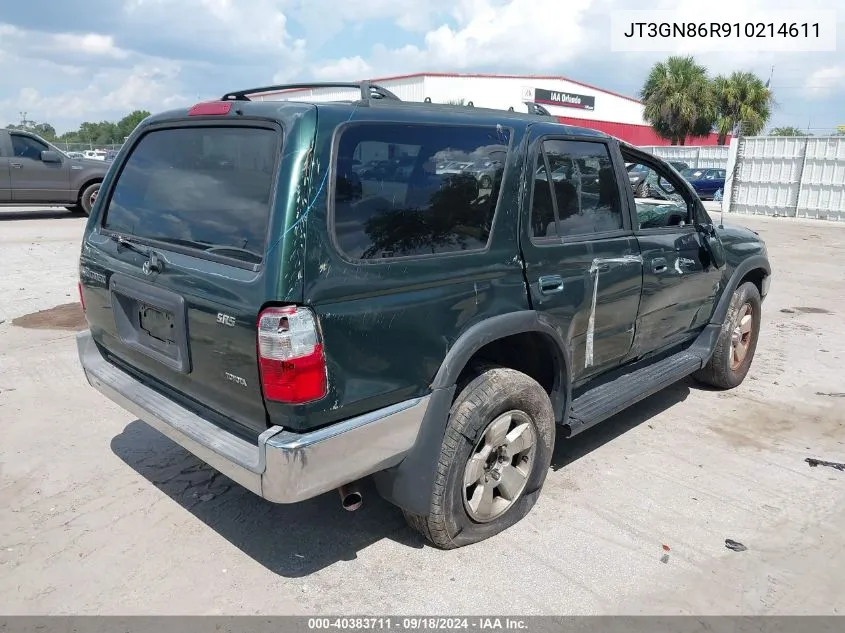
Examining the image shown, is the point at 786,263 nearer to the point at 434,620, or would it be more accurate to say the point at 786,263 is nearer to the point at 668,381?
the point at 668,381

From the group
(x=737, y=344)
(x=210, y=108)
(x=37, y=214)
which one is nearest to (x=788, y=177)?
(x=737, y=344)

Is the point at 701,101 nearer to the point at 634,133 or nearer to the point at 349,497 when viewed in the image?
the point at 634,133

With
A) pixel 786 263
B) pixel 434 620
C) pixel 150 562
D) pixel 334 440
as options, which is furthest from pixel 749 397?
pixel 786 263

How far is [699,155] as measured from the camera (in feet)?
95.4

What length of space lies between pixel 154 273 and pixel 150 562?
128 cm

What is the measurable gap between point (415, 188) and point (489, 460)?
130cm

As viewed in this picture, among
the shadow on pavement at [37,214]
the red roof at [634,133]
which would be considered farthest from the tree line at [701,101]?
the shadow on pavement at [37,214]

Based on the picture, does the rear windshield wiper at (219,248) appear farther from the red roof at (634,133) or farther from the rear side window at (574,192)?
the red roof at (634,133)

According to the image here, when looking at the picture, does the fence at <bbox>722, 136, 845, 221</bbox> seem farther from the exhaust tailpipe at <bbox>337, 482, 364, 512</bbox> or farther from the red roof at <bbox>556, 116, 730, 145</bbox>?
the red roof at <bbox>556, 116, 730, 145</bbox>

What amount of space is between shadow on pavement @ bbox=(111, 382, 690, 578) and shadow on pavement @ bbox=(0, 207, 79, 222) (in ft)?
42.6

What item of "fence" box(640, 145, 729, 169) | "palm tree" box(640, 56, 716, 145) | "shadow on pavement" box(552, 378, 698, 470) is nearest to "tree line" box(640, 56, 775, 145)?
"palm tree" box(640, 56, 716, 145)

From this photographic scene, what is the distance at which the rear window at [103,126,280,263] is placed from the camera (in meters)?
2.58

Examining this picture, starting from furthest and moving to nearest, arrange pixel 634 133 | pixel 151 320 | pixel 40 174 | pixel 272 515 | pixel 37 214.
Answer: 1. pixel 634 133
2. pixel 37 214
3. pixel 40 174
4. pixel 272 515
5. pixel 151 320

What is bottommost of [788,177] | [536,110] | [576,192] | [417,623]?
[417,623]
